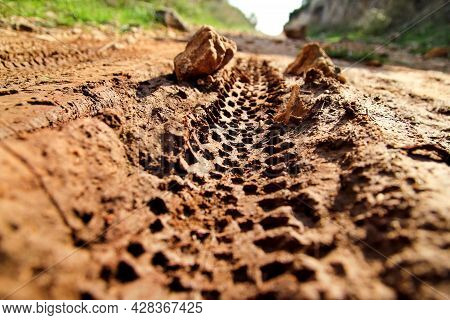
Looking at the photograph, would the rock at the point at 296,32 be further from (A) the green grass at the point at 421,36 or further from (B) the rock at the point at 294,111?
(B) the rock at the point at 294,111

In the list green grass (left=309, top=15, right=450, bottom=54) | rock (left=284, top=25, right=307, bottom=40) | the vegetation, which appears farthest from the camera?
rock (left=284, top=25, right=307, bottom=40)

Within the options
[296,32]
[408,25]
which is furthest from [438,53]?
[296,32]

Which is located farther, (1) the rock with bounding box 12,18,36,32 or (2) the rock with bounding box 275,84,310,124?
(1) the rock with bounding box 12,18,36,32

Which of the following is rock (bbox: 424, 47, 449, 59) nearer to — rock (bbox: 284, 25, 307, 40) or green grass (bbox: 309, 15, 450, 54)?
green grass (bbox: 309, 15, 450, 54)

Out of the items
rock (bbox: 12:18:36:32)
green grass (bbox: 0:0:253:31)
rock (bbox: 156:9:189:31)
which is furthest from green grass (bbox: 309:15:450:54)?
rock (bbox: 12:18:36:32)

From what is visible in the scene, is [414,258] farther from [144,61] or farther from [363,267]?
[144,61]

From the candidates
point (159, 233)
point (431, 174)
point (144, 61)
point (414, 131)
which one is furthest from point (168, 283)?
point (144, 61)

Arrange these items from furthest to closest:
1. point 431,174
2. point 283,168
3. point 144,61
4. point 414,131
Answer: point 144,61, point 414,131, point 283,168, point 431,174
